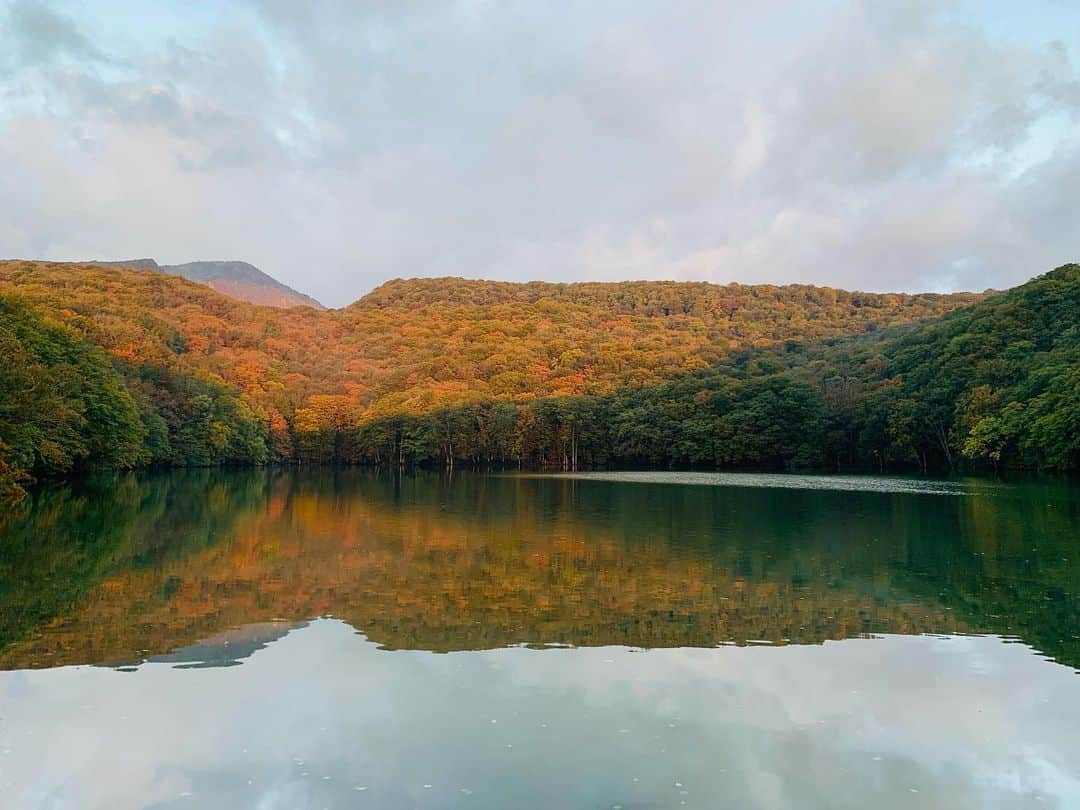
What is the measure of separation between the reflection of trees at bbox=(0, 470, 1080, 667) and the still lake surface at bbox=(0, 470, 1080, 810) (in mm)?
95

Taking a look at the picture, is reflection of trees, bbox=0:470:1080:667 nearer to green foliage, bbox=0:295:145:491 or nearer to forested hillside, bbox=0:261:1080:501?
green foliage, bbox=0:295:145:491

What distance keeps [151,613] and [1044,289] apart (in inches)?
3171

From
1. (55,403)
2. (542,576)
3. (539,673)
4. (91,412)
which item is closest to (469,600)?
(542,576)

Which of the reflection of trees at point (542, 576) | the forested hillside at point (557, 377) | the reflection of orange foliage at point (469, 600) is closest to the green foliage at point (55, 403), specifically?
the forested hillside at point (557, 377)

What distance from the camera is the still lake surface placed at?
7336 millimetres

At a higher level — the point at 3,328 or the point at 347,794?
the point at 3,328

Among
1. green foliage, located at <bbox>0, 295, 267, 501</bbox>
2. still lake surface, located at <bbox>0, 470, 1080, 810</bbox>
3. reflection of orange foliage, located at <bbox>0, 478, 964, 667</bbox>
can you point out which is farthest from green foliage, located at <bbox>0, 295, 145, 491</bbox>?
reflection of orange foliage, located at <bbox>0, 478, 964, 667</bbox>

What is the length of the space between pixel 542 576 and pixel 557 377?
339 feet

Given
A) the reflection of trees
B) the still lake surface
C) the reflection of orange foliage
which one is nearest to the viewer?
the still lake surface

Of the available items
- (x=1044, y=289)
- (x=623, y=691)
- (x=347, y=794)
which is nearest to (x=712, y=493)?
(x=623, y=691)

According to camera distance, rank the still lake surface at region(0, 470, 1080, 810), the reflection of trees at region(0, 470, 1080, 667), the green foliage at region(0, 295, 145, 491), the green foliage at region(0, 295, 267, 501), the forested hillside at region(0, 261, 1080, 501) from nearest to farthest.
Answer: the still lake surface at region(0, 470, 1080, 810) → the reflection of trees at region(0, 470, 1080, 667) → the green foliage at region(0, 295, 145, 491) → the green foliage at region(0, 295, 267, 501) → the forested hillside at region(0, 261, 1080, 501)

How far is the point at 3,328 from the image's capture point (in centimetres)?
3922

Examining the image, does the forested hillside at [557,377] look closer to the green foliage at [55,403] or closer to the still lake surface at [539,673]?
the green foliage at [55,403]

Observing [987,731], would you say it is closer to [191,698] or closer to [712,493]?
[191,698]
